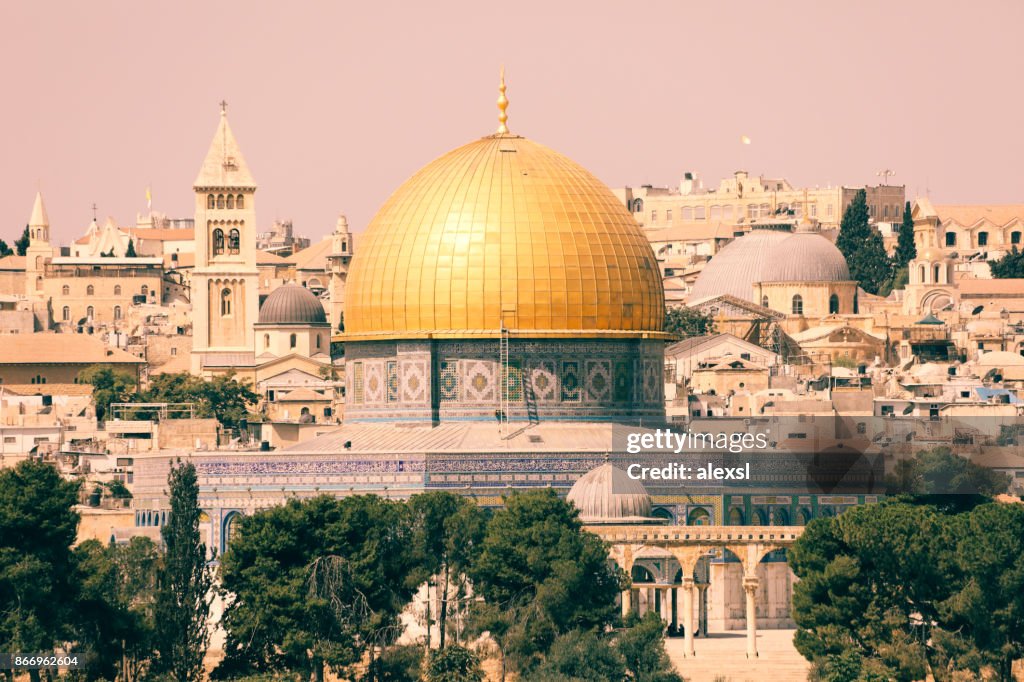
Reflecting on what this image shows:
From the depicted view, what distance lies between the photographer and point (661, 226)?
17588 centimetres

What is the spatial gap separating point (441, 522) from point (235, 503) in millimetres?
7382

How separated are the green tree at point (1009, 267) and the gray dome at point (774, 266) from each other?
62.3 feet

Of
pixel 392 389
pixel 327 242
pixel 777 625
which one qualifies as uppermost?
pixel 327 242

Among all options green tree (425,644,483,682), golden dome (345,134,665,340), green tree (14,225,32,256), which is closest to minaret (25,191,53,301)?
green tree (14,225,32,256)

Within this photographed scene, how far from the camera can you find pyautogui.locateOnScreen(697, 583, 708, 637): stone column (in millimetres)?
62656

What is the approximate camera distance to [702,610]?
62.9m

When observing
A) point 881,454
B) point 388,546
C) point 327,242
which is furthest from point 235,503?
point 327,242

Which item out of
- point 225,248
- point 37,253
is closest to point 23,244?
point 37,253

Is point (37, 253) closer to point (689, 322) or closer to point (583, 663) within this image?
point (689, 322)

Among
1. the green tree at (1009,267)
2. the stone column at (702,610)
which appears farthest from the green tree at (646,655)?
the green tree at (1009,267)

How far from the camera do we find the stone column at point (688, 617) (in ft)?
194

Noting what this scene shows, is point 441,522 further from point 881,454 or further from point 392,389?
point 881,454

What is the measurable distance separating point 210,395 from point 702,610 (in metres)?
40.7

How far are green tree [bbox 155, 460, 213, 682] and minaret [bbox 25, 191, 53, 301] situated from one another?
87.3m
